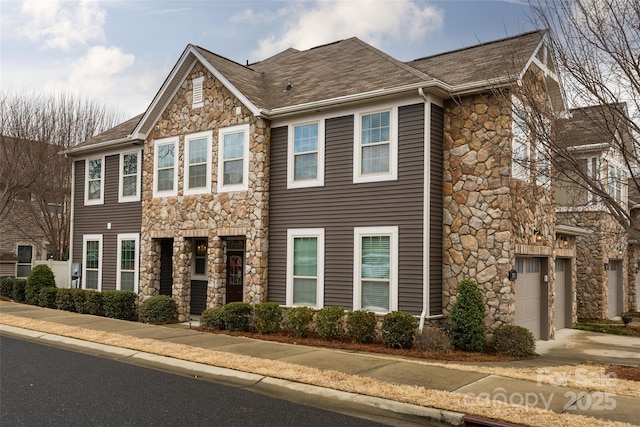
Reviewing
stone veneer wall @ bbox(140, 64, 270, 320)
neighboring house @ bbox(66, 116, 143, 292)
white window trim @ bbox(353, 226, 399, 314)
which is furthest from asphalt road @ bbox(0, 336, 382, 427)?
neighboring house @ bbox(66, 116, 143, 292)

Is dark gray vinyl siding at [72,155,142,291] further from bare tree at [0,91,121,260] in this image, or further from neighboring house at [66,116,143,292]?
bare tree at [0,91,121,260]

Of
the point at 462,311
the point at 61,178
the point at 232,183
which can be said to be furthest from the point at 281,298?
the point at 61,178

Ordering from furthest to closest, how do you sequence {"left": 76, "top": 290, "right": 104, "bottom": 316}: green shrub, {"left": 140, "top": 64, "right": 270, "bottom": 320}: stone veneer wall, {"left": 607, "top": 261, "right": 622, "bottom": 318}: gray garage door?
{"left": 607, "top": 261, "right": 622, "bottom": 318}: gray garage door
{"left": 76, "top": 290, "right": 104, "bottom": 316}: green shrub
{"left": 140, "top": 64, "right": 270, "bottom": 320}: stone veneer wall

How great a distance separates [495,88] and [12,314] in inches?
573

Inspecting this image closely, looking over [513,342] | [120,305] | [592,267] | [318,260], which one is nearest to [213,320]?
[318,260]

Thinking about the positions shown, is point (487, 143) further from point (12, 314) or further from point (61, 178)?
point (61, 178)

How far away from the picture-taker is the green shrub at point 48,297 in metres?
19.3

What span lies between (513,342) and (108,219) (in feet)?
47.1

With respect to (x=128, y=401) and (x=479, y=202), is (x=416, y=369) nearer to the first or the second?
(x=128, y=401)

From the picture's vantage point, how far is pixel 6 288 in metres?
22.0

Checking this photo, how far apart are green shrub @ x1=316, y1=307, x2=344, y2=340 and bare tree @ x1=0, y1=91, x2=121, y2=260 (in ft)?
56.3

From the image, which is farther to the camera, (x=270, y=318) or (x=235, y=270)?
(x=235, y=270)

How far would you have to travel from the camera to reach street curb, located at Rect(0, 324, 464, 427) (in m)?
6.83

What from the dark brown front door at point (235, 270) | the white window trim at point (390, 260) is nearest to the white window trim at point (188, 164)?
the dark brown front door at point (235, 270)
